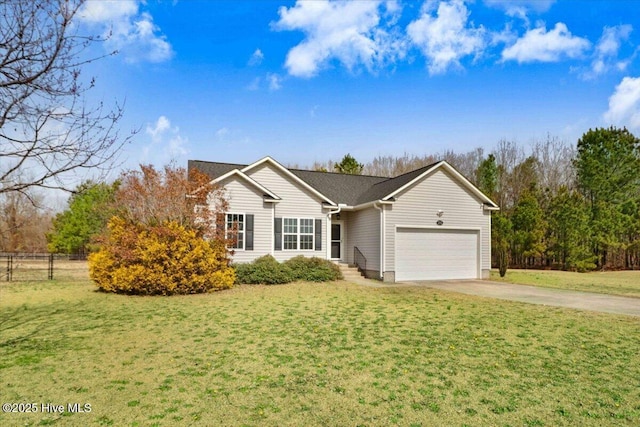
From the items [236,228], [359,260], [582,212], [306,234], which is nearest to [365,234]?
[359,260]

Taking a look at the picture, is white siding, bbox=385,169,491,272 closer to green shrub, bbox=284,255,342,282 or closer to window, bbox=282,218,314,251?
green shrub, bbox=284,255,342,282

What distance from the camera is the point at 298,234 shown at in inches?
765

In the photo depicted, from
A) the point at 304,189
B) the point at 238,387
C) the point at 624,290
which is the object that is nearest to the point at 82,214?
the point at 304,189

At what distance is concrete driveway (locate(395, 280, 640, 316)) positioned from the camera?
11234 millimetres

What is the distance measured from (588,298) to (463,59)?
11.6 metres

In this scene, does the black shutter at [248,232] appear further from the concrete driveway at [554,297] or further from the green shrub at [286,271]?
the concrete driveway at [554,297]

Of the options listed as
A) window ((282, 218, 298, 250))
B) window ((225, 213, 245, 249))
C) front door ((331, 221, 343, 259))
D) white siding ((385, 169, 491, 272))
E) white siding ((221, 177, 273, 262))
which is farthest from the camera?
front door ((331, 221, 343, 259))

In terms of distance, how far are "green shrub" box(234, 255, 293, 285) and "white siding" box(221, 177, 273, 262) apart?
1.14 m

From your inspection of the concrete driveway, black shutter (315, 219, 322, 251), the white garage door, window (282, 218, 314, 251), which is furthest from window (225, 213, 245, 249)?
the concrete driveway

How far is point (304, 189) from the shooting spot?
64.9ft

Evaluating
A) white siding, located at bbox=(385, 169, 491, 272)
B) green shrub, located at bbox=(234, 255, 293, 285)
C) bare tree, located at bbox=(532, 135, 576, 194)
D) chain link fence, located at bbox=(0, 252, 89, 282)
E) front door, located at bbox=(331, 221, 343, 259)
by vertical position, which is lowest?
chain link fence, located at bbox=(0, 252, 89, 282)

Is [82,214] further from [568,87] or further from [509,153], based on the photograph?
[509,153]

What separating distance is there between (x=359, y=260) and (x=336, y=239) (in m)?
2.02

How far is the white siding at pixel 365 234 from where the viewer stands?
18.7 m
